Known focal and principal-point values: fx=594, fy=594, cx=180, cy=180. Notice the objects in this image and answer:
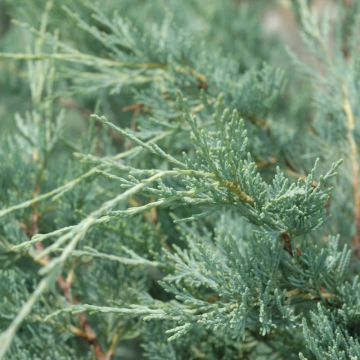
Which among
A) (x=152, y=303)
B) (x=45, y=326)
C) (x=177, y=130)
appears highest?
(x=177, y=130)

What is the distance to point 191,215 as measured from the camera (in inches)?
52.4

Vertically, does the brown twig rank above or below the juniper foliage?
below

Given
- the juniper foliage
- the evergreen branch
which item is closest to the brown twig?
the juniper foliage

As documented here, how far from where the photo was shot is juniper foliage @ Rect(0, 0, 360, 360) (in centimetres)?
88

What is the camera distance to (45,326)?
1.17 m

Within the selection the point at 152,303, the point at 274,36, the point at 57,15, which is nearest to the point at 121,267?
the point at 152,303

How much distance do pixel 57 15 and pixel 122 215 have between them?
39.9 inches

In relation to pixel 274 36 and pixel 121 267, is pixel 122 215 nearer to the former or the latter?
pixel 121 267

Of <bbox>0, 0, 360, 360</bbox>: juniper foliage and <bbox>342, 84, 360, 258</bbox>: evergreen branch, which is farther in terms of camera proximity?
<bbox>342, 84, 360, 258</bbox>: evergreen branch

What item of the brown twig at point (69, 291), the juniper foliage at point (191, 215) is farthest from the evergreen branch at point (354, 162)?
the brown twig at point (69, 291)

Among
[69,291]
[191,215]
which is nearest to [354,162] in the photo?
[191,215]

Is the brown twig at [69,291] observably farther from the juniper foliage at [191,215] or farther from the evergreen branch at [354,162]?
the evergreen branch at [354,162]

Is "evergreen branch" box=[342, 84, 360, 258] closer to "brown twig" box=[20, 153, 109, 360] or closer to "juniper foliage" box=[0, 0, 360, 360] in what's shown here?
"juniper foliage" box=[0, 0, 360, 360]

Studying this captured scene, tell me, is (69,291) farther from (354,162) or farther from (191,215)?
(354,162)
